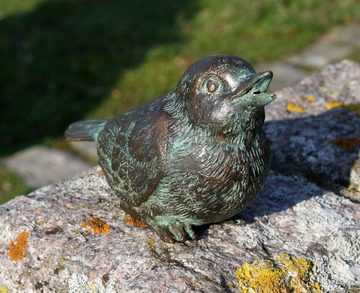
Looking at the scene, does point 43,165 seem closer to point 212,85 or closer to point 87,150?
point 87,150

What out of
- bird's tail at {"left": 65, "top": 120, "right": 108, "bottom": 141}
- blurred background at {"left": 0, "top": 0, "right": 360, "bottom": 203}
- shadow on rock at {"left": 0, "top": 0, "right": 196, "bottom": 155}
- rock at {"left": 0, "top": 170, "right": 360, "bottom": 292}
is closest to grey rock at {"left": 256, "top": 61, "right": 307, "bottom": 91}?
blurred background at {"left": 0, "top": 0, "right": 360, "bottom": 203}

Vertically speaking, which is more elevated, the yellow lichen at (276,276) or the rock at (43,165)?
the yellow lichen at (276,276)

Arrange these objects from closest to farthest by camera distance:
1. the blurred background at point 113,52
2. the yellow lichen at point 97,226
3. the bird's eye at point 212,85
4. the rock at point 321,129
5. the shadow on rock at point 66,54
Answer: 1. the bird's eye at point 212,85
2. the yellow lichen at point 97,226
3. the rock at point 321,129
4. the blurred background at point 113,52
5. the shadow on rock at point 66,54

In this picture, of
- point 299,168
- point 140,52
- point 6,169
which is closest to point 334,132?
point 299,168

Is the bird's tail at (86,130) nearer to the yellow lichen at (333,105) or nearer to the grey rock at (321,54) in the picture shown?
the yellow lichen at (333,105)

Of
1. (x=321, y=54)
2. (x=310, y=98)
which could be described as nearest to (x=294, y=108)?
(x=310, y=98)

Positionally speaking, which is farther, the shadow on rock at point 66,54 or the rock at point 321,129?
the shadow on rock at point 66,54

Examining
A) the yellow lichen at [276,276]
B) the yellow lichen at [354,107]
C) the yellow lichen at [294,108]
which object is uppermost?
the yellow lichen at [294,108]

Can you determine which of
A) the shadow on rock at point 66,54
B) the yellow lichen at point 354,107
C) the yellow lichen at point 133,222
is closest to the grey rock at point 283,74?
the shadow on rock at point 66,54
